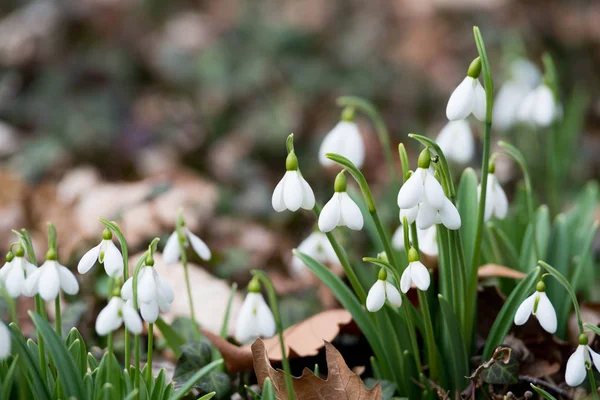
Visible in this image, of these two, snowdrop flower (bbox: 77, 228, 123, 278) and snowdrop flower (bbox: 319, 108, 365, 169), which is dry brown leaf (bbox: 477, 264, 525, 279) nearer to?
snowdrop flower (bbox: 319, 108, 365, 169)

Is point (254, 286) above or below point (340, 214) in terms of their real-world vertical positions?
below

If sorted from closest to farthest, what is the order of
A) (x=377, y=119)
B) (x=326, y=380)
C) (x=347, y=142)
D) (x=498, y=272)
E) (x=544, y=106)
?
(x=326, y=380) → (x=498, y=272) → (x=347, y=142) → (x=377, y=119) → (x=544, y=106)

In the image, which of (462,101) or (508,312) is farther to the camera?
(508,312)

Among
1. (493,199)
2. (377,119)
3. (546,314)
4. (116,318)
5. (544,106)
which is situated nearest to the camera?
(116,318)

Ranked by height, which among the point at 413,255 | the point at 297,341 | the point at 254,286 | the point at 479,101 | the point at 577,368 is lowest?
the point at 297,341

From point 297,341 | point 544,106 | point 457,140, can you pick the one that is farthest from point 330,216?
point 544,106

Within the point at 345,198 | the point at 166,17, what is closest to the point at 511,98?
the point at 345,198

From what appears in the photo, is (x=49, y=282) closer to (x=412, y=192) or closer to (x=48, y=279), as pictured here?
(x=48, y=279)
